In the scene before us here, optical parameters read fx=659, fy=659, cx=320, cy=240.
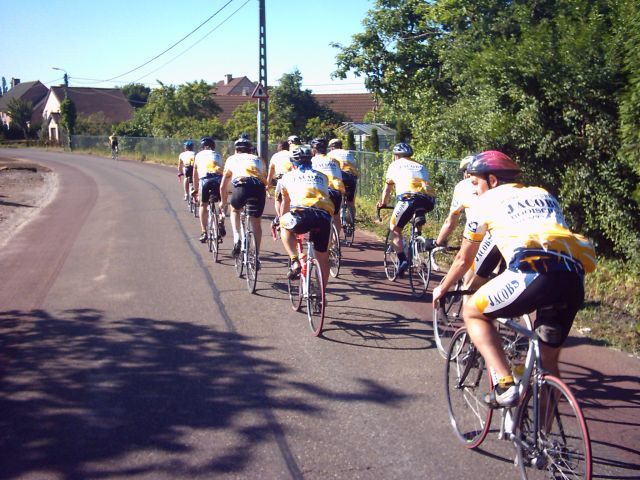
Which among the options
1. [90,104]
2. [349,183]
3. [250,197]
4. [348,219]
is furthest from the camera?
[90,104]

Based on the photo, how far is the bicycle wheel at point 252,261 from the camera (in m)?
8.48

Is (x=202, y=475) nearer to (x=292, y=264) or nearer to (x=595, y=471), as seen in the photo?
(x=595, y=471)

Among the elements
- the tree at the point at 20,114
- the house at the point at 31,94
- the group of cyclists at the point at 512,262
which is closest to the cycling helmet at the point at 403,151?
the group of cyclists at the point at 512,262

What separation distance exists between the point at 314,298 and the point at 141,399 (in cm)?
224

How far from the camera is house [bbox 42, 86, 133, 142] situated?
83312 mm

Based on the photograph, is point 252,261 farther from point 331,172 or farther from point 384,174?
point 384,174

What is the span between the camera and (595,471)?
12.9ft

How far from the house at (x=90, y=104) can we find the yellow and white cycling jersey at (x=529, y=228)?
8386 cm

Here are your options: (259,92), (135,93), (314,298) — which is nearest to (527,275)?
(314,298)

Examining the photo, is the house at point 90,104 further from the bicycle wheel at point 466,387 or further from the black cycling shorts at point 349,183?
the bicycle wheel at point 466,387

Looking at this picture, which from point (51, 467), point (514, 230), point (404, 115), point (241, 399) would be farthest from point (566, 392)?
point (404, 115)

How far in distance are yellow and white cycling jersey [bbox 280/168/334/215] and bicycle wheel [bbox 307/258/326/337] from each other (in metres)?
0.61

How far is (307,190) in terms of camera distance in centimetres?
699

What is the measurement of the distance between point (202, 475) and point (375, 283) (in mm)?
5329
